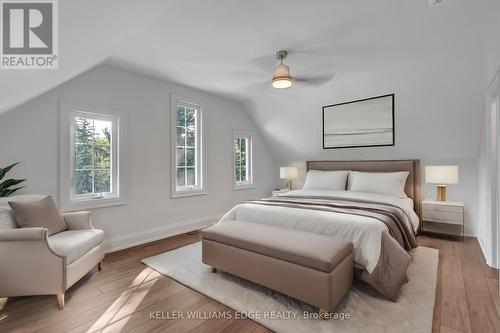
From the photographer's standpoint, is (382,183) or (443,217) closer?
(443,217)

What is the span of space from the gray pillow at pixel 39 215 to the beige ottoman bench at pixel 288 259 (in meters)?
1.48

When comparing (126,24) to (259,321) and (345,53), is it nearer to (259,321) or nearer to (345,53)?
(345,53)

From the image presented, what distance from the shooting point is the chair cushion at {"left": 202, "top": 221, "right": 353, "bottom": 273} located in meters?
1.79

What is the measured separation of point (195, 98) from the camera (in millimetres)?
4141

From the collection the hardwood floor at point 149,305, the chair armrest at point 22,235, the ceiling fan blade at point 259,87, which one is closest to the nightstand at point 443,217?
the hardwood floor at point 149,305

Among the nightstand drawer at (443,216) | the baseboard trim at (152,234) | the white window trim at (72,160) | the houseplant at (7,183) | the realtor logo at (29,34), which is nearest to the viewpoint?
the realtor logo at (29,34)

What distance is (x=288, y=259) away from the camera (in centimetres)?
191

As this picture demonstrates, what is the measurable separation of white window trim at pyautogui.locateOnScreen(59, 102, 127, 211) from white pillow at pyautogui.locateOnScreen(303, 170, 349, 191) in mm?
3127

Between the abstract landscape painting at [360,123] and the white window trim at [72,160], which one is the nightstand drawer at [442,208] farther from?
the white window trim at [72,160]

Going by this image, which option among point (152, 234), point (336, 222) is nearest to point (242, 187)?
point (152, 234)

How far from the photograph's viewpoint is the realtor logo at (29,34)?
1.28 metres

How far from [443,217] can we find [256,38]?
12.1ft

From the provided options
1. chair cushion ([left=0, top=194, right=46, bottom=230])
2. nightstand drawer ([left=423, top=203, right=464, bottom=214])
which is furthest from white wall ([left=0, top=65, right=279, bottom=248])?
nightstand drawer ([left=423, top=203, right=464, bottom=214])

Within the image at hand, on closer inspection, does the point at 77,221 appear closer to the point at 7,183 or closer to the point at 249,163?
the point at 7,183
